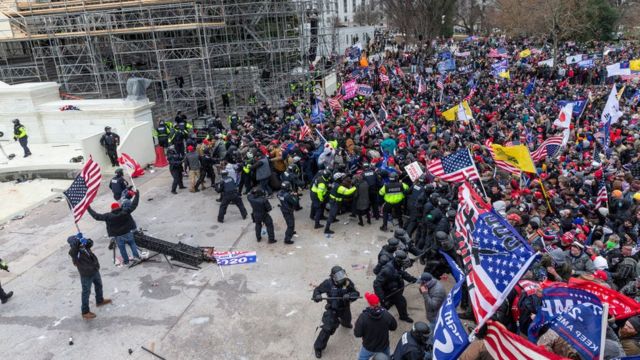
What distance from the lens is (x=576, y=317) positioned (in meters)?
4.50

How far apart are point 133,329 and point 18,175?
409 inches

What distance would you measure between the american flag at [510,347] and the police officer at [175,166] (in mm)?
10281

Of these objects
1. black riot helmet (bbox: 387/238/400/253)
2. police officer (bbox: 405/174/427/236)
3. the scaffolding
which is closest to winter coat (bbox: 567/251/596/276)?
black riot helmet (bbox: 387/238/400/253)

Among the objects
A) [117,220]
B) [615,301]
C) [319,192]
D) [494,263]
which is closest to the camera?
[494,263]

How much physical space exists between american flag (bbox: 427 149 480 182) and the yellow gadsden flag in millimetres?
1084

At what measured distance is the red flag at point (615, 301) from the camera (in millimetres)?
5254

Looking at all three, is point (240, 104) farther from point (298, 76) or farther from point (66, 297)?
point (66, 297)

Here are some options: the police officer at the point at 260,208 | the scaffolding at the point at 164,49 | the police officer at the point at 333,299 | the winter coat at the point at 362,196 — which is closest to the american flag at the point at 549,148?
the winter coat at the point at 362,196

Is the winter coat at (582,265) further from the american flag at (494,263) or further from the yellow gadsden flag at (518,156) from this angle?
the american flag at (494,263)

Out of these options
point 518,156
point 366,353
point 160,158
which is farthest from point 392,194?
point 160,158

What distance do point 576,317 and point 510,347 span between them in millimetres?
1007

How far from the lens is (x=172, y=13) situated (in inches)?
781

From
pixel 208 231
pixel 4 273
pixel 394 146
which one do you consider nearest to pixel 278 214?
pixel 208 231

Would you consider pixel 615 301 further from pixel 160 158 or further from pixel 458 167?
pixel 160 158
